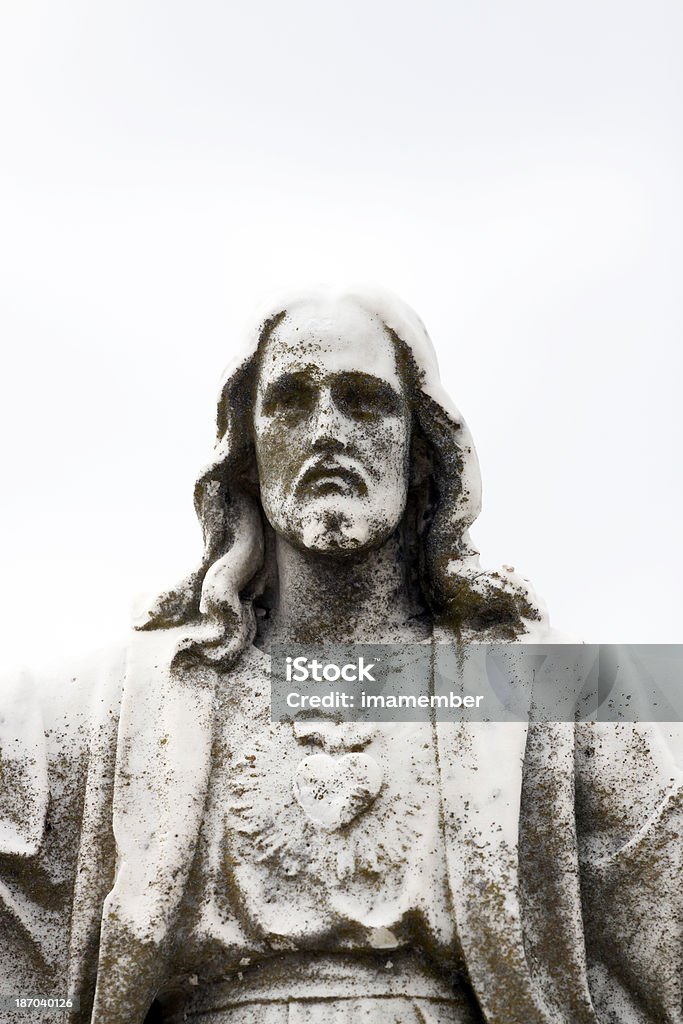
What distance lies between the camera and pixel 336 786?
7.39m

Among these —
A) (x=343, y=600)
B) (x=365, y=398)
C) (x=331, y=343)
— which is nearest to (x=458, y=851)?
(x=343, y=600)

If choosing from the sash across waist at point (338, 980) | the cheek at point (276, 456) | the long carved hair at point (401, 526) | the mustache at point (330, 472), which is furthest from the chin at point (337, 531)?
the sash across waist at point (338, 980)

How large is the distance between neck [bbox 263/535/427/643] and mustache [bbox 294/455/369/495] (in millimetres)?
453

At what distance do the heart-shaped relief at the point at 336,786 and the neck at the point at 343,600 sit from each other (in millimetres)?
758

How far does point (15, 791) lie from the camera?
300 inches

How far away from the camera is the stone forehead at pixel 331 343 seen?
7.82 metres

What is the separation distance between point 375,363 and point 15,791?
2367 millimetres

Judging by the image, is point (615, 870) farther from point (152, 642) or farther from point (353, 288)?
point (353, 288)

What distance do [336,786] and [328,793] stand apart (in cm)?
4

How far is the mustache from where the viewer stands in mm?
7664

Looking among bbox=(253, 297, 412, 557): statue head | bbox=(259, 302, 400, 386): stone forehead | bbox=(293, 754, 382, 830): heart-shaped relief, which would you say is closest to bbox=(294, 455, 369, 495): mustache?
bbox=(253, 297, 412, 557): statue head

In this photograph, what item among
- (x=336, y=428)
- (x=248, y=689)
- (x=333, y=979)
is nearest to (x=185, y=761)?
(x=248, y=689)

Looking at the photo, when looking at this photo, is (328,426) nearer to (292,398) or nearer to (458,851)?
(292,398)

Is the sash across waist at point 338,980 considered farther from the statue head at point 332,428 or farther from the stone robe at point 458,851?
the statue head at point 332,428
